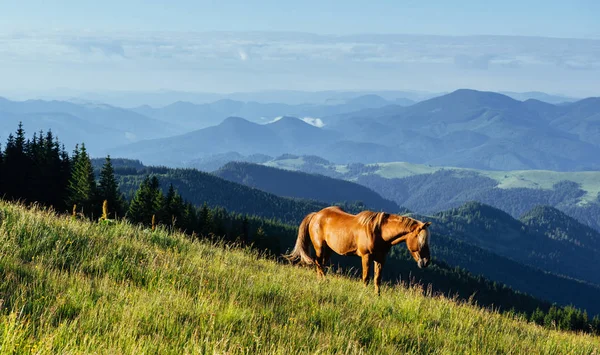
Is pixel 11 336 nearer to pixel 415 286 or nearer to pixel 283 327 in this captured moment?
pixel 283 327

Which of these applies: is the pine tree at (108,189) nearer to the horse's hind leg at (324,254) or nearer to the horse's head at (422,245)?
the horse's hind leg at (324,254)

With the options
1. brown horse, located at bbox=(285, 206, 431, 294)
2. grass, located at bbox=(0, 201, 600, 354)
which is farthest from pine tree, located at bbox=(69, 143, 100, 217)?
grass, located at bbox=(0, 201, 600, 354)

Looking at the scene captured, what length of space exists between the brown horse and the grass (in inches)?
35.1

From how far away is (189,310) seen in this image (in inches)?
291

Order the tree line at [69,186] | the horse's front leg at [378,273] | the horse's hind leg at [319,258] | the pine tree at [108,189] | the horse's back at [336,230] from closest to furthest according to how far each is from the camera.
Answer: the horse's front leg at [378,273] < the horse's back at [336,230] < the horse's hind leg at [319,258] < the tree line at [69,186] < the pine tree at [108,189]

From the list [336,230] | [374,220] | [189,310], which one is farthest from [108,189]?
[189,310]

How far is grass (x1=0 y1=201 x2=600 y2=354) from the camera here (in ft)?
20.1

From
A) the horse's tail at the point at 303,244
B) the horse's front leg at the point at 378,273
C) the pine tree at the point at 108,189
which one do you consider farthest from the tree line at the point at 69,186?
the horse's front leg at the point at 378,273

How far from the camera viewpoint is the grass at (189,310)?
614cm

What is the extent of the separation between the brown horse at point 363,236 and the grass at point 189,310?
0.89m

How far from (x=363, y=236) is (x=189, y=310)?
6.20m

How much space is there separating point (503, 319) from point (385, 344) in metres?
4.82

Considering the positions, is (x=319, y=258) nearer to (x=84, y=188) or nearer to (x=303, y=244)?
(x=303, y=244)

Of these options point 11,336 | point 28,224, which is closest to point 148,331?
point 11,336
